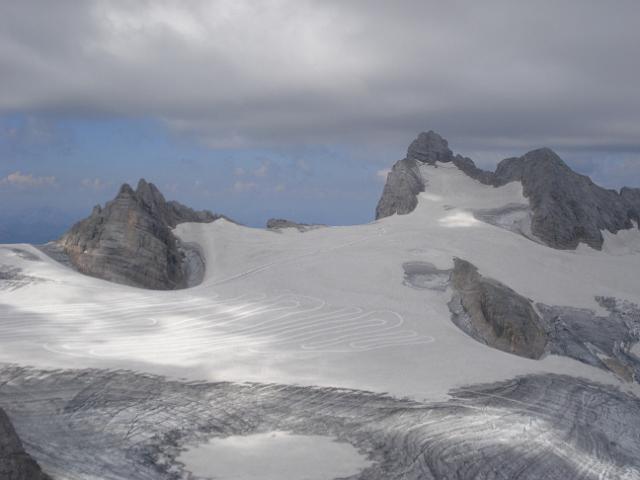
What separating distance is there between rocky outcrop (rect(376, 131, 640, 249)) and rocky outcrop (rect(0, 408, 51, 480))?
36967 mm

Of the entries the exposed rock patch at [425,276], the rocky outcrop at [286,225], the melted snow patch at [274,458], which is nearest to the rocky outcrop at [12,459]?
the melted snow patch at [274,458]

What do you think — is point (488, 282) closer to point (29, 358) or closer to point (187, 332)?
point (187, 332)

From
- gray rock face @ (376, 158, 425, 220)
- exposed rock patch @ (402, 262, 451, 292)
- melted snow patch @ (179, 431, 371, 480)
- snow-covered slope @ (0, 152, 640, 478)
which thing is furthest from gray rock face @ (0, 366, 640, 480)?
gray rock face @ (376, 158, 425, 220)

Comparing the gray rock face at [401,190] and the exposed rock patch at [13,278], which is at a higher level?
the gray rock face at [401,190]

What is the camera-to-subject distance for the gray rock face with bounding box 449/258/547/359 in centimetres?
2494

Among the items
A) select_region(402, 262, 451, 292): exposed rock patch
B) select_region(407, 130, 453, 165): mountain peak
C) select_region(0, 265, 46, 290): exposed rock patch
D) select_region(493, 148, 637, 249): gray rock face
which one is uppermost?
select_region(407, 130, 453, 165): mountain peak

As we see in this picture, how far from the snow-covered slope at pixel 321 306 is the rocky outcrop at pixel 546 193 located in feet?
4.18

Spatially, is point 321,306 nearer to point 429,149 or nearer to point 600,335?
point 600,335

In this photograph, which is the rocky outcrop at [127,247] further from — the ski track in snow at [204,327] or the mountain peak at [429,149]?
the mountain peak at [429,149]

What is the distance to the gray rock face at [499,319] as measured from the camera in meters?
24.9

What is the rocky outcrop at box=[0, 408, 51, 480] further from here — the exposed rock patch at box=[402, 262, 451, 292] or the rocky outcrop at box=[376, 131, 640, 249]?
the rocky outcrop at box=[376, 131, 640, 249]

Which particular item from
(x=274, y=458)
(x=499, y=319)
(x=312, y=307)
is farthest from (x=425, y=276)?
(x=274, y=458)

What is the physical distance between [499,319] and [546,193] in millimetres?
23395

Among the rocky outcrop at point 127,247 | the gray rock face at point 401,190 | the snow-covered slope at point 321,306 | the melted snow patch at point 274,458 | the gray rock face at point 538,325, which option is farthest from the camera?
the gray rock face at point 401,190
